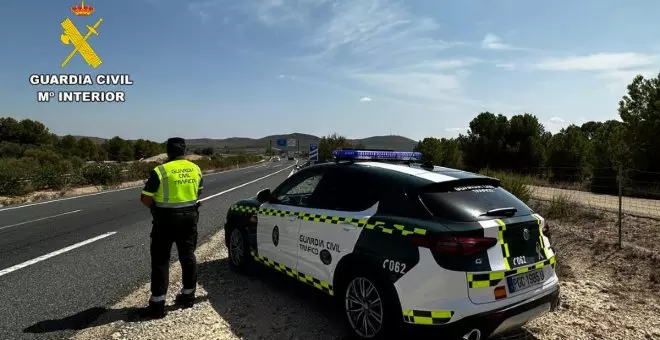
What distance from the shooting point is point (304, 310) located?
446 cm

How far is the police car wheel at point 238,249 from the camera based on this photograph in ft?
18.2

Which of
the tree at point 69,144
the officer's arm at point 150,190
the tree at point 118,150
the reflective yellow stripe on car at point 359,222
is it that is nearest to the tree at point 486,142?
the reflective yellow stripe on car at point 359,222

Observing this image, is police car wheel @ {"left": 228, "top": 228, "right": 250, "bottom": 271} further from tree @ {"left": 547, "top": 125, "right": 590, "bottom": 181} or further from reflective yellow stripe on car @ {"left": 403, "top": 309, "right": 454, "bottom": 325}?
tree @ {"left": 547, "top": 125, "right": 590, "bottom": 181}

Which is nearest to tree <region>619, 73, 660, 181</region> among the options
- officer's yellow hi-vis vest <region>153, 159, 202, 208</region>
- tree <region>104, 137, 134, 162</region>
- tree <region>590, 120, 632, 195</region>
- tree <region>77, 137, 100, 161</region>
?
tree <region>590, 120, 632, 195</region>

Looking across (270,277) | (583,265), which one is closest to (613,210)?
(583,265)

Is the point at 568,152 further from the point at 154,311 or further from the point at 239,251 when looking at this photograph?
the point at 154,311

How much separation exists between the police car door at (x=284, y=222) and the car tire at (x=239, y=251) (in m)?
0.41

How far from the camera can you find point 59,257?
700 centimetres

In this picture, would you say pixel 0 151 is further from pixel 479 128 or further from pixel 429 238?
pixel 429 238

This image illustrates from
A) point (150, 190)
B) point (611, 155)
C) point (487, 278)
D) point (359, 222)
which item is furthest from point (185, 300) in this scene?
point (611, 155)

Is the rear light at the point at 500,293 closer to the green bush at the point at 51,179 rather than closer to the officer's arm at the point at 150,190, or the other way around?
the officer's arm at the point at 150,190

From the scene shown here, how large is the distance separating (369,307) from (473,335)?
0.87m

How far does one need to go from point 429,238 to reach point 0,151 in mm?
73088

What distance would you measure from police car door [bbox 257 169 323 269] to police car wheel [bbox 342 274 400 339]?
39.5 inches
